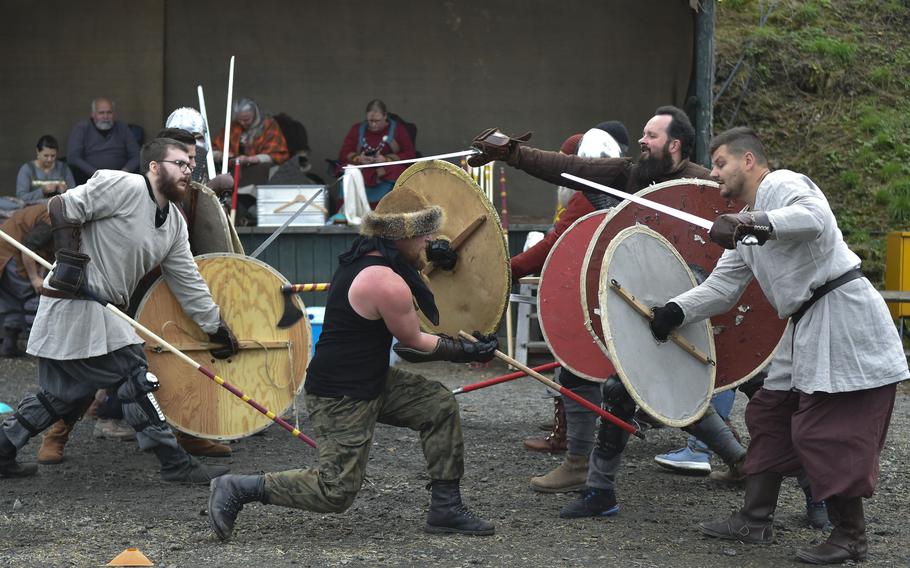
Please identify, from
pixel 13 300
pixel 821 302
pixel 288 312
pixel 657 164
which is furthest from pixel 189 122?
pixel 821 302

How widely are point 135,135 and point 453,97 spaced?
9.04ft

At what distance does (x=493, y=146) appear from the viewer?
4.78 metres

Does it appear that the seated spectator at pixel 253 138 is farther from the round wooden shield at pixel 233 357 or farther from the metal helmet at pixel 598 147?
the metal helmet at pixel 598 147

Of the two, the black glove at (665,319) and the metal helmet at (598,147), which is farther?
the metal helmet at (598,147)

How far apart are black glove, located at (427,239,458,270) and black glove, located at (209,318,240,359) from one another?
1.08 metres

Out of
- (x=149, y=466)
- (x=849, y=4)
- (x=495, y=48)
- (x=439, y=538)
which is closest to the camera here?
(x=439, y=538)

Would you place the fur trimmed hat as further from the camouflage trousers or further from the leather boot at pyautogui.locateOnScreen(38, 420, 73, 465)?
the leather boot at pyautogui.locateOnScreen(38, 420, 73, 465)

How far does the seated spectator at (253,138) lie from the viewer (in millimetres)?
9781

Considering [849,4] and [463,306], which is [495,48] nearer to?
[849,4]

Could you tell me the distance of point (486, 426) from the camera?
646 cm

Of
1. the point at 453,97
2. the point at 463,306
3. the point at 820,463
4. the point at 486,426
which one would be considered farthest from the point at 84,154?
the point at 820,463

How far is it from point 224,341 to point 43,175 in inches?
192

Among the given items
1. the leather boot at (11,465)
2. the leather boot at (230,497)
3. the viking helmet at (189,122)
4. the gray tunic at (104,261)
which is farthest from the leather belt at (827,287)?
the viking helmet at (189,122)

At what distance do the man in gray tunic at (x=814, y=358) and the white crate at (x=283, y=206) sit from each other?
5.46m
